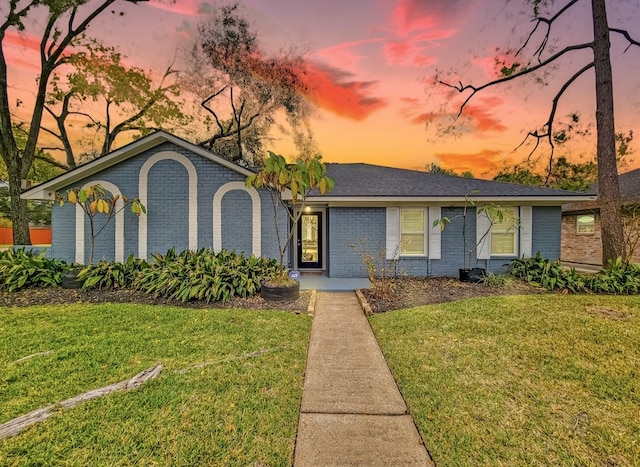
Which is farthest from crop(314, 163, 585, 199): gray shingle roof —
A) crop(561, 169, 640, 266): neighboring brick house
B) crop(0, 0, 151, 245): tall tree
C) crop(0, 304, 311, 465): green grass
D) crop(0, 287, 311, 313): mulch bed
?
crop(0, 0, 151, 245): tall tree

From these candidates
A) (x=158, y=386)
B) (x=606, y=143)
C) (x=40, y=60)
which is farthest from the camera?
A: (x=40, y=60)

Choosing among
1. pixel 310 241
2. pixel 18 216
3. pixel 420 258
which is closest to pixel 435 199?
pixel 420 258

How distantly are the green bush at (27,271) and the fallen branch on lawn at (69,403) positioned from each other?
622 cm

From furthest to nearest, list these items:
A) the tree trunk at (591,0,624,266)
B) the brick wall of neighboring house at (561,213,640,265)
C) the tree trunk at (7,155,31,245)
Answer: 1. the brick wall of neighboring house at (561,213,640,265)
2. the tree trunk at (7,155,31,245)
3. the tree trunk at (591,0,624,266)

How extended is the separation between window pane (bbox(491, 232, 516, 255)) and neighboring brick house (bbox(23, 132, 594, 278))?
0.46 feet

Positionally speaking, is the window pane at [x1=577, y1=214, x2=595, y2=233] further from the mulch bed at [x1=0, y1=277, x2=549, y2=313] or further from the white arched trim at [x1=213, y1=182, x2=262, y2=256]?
the white arched trim at [x1=213, y1=182, x2=262, y2=256]

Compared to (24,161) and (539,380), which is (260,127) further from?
(539,380)

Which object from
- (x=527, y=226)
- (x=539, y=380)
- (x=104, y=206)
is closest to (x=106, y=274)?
(x=104, y=206)

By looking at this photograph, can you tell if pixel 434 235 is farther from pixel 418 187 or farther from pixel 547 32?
pixel 547 32

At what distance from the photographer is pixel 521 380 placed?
336cm

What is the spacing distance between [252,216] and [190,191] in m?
2.01

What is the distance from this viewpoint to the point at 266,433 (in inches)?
98.0

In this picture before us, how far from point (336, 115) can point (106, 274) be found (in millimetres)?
11023

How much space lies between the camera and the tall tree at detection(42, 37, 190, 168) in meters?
15.9
